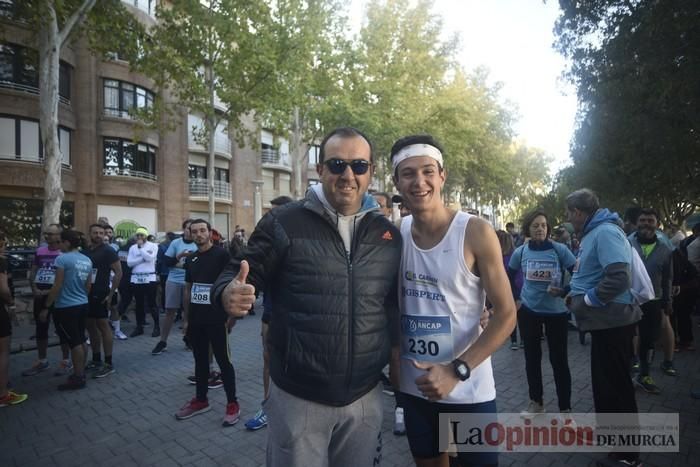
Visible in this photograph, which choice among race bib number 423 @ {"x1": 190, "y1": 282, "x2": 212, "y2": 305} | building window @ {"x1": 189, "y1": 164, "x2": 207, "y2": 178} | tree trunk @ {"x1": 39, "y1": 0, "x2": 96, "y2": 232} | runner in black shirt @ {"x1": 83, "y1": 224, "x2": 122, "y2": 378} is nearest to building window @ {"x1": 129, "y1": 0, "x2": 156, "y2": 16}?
building window @ {"x1": 189, "y1": 164, "x2": 207, "y2": 178}

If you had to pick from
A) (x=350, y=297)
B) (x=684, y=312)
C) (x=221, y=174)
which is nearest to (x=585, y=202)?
(x=350, y=297)

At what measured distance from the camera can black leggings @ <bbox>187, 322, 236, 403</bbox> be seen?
4.59 m

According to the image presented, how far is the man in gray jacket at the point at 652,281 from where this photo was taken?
5169 millimetres

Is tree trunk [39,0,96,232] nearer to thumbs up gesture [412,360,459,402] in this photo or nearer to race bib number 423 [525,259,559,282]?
race bib number 423 [525,259,559,282]

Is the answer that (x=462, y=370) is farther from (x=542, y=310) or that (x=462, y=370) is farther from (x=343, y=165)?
(x=542, y=310)

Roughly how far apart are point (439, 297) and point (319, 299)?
665 mm

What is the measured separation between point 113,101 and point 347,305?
93.1ft

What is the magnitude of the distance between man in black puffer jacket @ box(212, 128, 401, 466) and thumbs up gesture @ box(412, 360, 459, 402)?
0.87ft

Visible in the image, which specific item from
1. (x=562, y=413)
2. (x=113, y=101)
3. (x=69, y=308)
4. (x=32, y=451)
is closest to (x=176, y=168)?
(x=113, y=101)

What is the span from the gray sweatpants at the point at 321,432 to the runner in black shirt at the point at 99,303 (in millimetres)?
5503

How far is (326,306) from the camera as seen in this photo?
6.31ft

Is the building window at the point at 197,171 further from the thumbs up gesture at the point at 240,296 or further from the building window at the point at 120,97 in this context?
the thumbs up gesture at the point at 240,296

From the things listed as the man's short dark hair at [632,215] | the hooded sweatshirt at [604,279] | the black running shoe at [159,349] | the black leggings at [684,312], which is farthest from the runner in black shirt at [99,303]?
the black leggings at [684,312]

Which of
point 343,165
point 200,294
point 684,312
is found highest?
→ point 343,165
